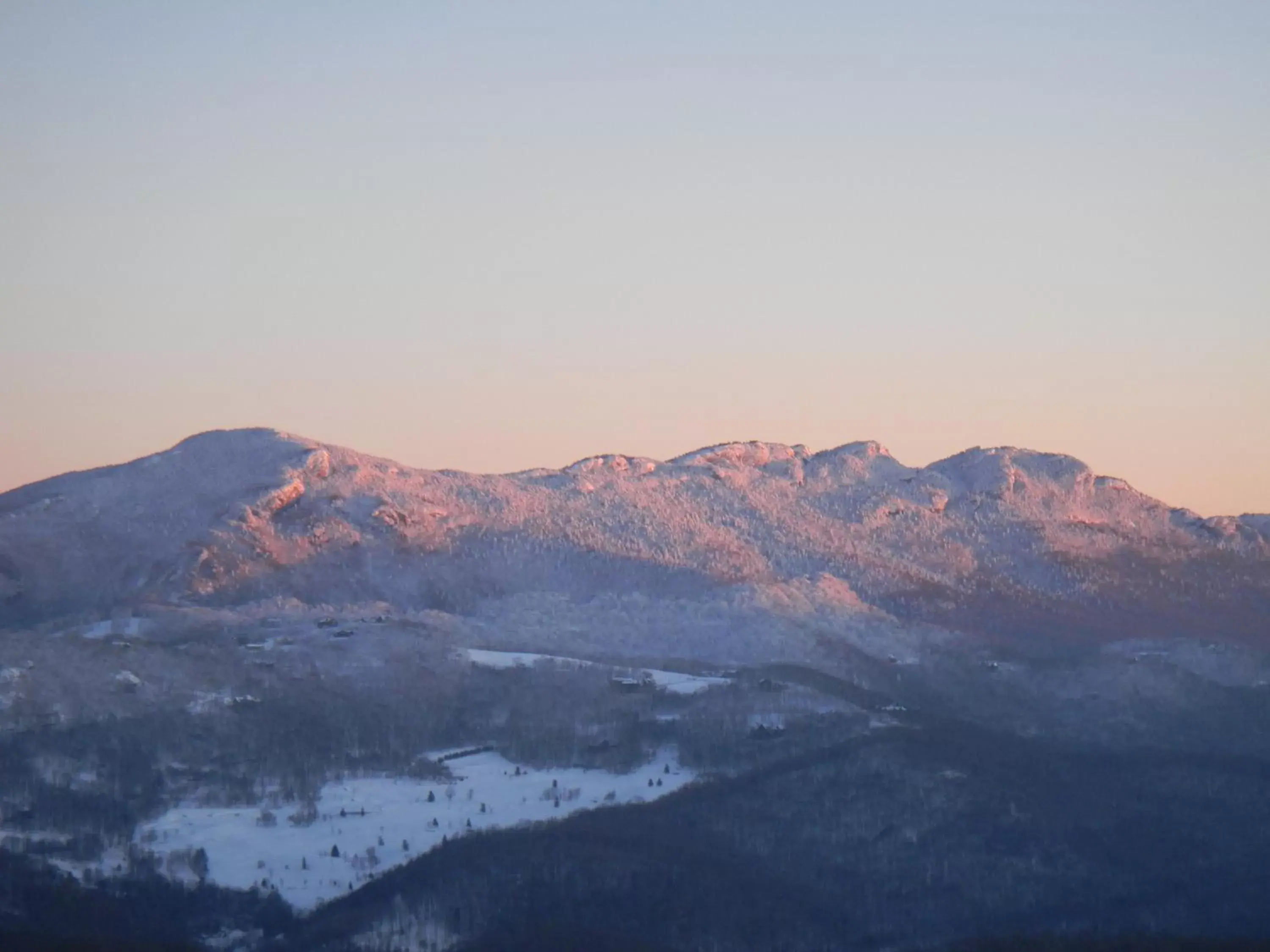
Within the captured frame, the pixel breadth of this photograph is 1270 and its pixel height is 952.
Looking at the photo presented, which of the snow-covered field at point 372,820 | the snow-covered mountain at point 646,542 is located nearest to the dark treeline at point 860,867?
the snow-covered field at point 372,820

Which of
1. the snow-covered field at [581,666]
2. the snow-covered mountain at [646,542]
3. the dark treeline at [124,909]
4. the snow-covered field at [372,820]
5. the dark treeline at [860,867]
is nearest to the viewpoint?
Answer: the dark treeline at [124,909]

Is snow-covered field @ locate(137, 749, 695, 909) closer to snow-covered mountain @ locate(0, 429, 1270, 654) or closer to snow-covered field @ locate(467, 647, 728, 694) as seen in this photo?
snow-covered field @ locate(467, 647, 728, 694)

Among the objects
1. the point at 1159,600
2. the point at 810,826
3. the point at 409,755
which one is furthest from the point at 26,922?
the point at 1159,600

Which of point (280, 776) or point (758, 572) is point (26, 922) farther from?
point (758, 572)

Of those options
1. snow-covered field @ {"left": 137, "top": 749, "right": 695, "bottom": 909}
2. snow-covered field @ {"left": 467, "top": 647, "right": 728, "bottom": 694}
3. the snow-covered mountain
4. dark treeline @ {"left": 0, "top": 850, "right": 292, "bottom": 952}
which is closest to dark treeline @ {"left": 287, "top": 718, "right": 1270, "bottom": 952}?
snow-covered field @ {"left": 137, "top": 749, "right": 695, "bottom": 909}

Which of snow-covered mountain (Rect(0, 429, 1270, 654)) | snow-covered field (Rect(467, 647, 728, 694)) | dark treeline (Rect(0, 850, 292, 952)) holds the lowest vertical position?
dark treeline (Rect(0, 850, 292, 952))

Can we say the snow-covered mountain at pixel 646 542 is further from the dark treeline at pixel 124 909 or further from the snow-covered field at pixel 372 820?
the dark treeline at pixel 124 909
